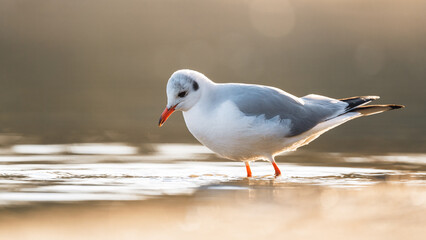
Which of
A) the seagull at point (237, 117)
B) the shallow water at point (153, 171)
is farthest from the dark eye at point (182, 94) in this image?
the shallow water at point (153, 171)

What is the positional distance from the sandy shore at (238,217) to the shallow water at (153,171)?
17.3 inches

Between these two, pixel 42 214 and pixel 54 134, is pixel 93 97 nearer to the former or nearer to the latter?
pixel 54 134

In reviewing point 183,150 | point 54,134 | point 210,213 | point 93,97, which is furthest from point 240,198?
point 93,97

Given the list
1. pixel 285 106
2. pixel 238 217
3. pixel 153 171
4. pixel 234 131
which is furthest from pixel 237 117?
pixel 238 217

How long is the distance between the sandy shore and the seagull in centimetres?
123

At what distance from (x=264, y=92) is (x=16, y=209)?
339cm

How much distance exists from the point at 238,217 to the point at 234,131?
7.92ft

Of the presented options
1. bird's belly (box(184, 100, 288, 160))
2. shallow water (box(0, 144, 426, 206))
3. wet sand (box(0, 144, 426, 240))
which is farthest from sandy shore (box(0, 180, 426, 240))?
bird's belly (box(184, 100, 288, 160))

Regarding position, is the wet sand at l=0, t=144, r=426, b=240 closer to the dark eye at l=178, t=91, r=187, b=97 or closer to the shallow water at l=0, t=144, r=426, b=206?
the shallow water at l=0, t=144, r=426, b=206

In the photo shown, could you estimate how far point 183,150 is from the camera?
987 centimetres

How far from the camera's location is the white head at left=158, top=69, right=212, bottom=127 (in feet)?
26.2

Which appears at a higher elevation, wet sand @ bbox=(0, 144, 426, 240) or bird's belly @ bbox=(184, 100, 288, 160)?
bird's belly @ bbox=(184, 100, 288, 160)

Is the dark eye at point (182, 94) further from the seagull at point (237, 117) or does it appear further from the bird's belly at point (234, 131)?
the bird's belly at point (234, 131)

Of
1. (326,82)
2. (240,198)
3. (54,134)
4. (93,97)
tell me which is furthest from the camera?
(326,82)
